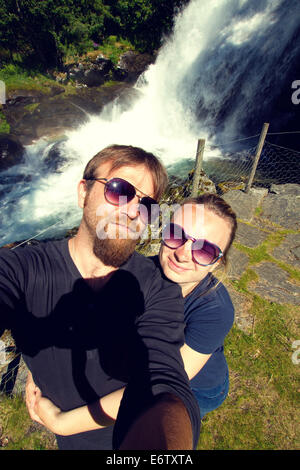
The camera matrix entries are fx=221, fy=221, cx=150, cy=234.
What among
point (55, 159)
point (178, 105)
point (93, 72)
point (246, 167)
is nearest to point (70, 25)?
point (93, 72)

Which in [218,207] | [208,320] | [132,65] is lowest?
[208,320]

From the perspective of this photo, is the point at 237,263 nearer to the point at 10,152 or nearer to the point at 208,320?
the point at 208,320

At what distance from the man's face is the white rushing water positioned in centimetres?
688

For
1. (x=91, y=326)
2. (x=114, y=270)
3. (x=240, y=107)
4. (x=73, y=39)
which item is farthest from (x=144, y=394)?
(x=73, y=39)

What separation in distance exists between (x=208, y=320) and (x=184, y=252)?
0.53m

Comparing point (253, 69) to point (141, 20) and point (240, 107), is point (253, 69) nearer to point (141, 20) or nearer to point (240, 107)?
point (240, 107)

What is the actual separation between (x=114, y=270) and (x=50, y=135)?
14.9 m

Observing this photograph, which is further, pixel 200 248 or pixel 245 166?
pixel 245 166

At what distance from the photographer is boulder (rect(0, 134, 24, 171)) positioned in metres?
11.4

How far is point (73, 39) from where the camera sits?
2100 cm

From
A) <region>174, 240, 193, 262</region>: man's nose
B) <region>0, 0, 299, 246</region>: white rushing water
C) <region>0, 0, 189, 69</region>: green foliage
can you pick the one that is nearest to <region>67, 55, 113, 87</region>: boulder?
<region>0, 0, 189, 69</region>: green foliage

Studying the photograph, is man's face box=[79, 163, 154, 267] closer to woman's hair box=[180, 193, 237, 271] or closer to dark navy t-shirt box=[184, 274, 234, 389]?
woman's hair box=[180, 193, 237, 271]

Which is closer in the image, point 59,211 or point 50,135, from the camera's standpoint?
point 59,211

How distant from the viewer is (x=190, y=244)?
1.83 m
